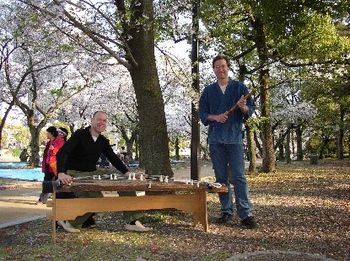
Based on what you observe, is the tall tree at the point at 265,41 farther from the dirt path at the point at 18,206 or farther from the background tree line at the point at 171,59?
the dirt path at the point at 18,206

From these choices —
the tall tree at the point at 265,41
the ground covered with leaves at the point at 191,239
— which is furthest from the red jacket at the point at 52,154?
the tall tree at the point at 265,41

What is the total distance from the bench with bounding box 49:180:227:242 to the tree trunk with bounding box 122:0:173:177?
92cm

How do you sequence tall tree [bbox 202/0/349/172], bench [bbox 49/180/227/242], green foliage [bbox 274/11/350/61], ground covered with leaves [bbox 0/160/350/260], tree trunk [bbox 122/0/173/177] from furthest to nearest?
green foliage [bbox 274/11/350/61] → tall tree [bbox 202/0/349/172] → tree trunk [bbox 122/0/173/177] → bench [bbox 49/180/227/242] → ground covered with leaves [bbox 0/160/350/260]

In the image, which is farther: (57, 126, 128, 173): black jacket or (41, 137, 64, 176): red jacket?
(41, 137, 64, 176): red jacket

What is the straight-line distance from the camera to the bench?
4.89 meters

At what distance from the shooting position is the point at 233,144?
5.66 meters

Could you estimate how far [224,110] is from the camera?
227 inches

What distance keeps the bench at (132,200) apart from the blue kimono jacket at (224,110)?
0.71 meters

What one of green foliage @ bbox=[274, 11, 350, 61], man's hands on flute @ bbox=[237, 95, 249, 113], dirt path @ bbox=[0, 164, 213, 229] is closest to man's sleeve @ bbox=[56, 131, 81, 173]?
dirt path @ bbox=[0, 164, 213, 229]

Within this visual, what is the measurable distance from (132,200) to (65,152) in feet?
3.15

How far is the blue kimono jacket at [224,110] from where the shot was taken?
5.69m

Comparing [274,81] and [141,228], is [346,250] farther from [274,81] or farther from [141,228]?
[274,81]

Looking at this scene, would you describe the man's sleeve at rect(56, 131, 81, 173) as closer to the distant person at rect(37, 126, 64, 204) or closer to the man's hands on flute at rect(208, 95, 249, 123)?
the man's hands on flute at rect(208, 95, 249, 123)

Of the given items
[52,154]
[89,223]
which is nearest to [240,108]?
[89,223]
